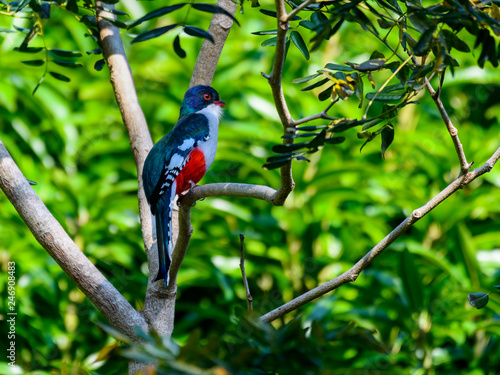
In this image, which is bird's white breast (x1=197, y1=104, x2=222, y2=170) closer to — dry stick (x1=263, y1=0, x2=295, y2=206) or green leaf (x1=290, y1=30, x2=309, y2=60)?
green leaf (x1=290, y1=30, x2=309, y2=60)

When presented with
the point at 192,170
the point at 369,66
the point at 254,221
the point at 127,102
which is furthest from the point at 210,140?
the point at 369,66

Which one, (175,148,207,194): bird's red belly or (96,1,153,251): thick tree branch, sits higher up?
(96,1,153,251): thick tree branch

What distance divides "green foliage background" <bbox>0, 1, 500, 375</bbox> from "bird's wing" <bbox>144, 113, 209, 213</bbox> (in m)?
0.63

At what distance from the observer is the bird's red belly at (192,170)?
2.25 m

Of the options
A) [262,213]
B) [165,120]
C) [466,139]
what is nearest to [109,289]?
[262,213]

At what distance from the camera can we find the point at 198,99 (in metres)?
2.53

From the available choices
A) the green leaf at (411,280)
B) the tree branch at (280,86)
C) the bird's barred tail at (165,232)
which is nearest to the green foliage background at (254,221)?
the green leaf at (411,280)

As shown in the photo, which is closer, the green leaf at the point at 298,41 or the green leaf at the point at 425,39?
the green leaf at the point at 425,39

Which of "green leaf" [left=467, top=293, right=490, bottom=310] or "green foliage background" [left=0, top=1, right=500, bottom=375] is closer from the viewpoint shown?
"green leaf" [left=467, top=293, right=490, bottom=310]

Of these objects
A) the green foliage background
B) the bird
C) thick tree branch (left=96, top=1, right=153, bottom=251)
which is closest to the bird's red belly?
the bird

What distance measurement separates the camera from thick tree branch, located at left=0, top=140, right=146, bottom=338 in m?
1.65

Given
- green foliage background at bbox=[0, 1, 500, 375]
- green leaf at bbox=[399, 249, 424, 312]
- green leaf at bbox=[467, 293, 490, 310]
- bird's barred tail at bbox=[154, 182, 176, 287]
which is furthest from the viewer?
green foliage background at bbox=[0, 1, 500, 375]

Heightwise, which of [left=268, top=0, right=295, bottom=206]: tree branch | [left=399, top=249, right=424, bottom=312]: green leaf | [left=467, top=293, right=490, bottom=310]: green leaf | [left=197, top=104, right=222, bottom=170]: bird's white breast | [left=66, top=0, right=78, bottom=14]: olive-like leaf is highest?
[left=66, top=0, right=78, bottom=14]: olive-like leaf

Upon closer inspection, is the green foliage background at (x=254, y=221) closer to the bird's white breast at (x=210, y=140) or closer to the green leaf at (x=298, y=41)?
the bird's white breast at (x=210, y=140)
